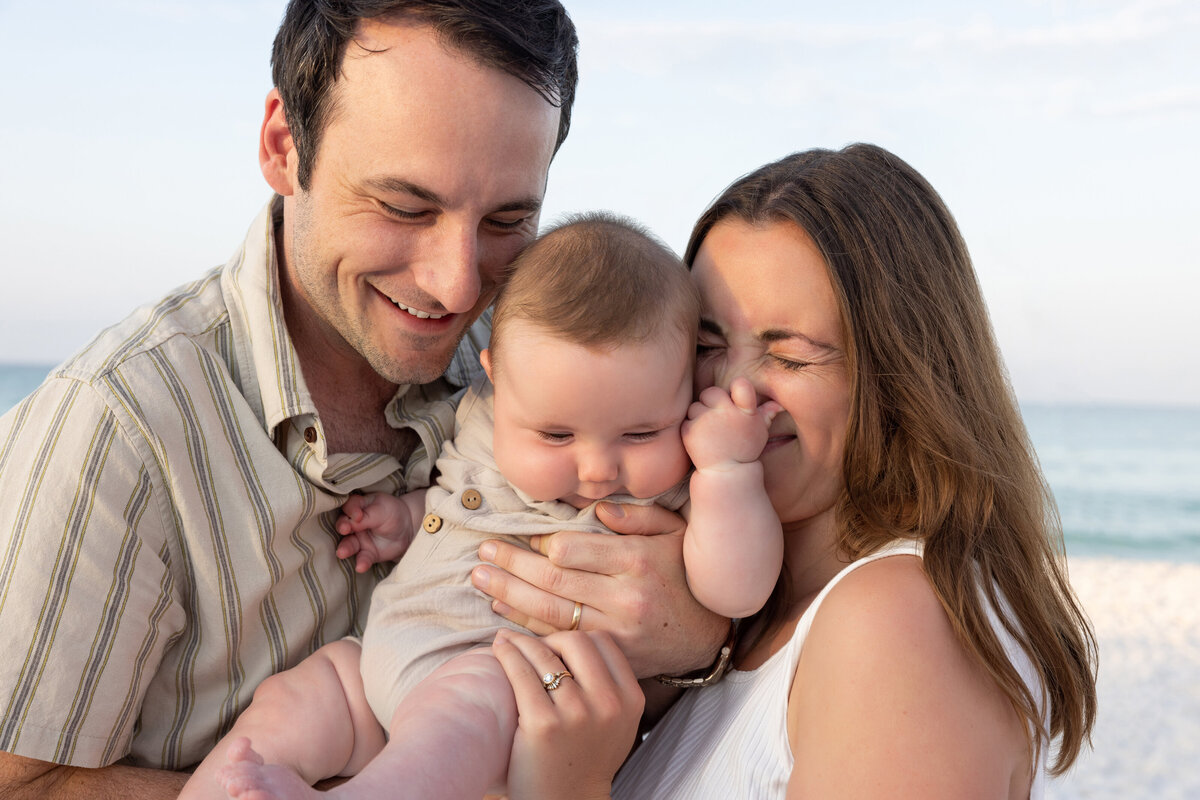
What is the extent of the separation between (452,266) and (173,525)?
1038mm

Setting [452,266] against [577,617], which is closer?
[577,617]

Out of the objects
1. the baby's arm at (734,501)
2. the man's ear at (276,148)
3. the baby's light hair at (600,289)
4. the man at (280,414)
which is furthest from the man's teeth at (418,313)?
the baby's arm at (734,501)

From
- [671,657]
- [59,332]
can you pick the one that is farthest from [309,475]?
[59,332]

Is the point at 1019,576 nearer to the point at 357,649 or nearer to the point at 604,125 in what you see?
the point at 357,649

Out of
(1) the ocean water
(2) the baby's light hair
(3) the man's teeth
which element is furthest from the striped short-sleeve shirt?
(1) the ocean water

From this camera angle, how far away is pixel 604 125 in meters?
19.5

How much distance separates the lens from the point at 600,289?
2312 mm

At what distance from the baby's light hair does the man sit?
11.8 inches

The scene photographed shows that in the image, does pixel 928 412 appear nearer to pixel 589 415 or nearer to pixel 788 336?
pixel 788 336

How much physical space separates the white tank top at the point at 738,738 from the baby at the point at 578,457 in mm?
231

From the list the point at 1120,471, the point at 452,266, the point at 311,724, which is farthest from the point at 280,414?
the point at 1120,471

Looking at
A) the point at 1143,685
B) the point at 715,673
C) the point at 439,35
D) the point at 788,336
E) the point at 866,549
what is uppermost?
the point at 439,35

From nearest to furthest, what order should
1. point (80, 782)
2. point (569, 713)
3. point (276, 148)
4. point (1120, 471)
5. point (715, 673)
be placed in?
point (569, 713) → point (80, 782) → point (715, 673) → point (276, 148) → point (1120, 471)

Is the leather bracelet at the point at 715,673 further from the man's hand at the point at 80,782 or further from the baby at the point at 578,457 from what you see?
the man's hand at the point at 80,782
